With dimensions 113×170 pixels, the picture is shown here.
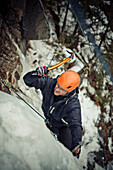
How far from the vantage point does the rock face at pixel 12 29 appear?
2469 mm

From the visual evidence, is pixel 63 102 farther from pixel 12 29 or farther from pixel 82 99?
pixel 12 29

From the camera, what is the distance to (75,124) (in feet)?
6.89

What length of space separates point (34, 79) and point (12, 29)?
177 cm

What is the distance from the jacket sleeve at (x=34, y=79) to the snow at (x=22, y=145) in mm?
1198

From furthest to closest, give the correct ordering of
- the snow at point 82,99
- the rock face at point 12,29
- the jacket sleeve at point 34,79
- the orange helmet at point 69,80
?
the snow at point 82,99, the rock face at point 12,29, the jacket sleeve at point 34,79, the orange helmet at point 69,80

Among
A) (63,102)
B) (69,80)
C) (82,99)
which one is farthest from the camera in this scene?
(82,99)

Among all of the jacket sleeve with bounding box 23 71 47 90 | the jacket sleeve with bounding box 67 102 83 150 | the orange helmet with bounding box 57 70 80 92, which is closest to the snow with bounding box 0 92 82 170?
the jacket sleeve with bounding box 67 102 83 150

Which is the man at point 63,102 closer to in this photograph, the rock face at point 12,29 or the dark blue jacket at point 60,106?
the dark blue jacket at point 60,106

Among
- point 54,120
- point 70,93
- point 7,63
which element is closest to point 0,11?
point 7,63

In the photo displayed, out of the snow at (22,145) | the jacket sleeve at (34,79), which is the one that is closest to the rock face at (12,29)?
the jacket sleeve at (34,79)

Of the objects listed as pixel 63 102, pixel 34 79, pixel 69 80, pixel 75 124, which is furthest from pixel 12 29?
pixel 75 124

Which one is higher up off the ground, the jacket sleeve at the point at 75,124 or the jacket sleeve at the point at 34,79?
the jacket sleeve at the point at 34,79

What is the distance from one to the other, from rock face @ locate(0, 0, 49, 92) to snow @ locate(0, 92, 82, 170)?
1207mm

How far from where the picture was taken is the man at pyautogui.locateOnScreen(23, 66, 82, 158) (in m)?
2.05
